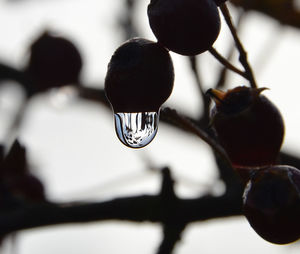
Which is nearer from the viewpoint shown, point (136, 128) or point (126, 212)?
point (136, 128)

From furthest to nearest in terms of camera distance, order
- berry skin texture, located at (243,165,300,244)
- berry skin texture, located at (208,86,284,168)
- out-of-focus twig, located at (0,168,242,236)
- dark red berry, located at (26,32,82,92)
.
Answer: dark red berry, located at (26,32,82,92)
out-of-focus twig, located at (0,168,242,236)
berry skin texture, located at (208,86,284,168)
berry skin texture, located at (243,165,300,244)

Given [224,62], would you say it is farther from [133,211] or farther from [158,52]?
[133,211]

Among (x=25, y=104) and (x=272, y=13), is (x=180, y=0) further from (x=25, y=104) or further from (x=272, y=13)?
(x=272, y=13)

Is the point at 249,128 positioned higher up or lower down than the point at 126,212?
higher up

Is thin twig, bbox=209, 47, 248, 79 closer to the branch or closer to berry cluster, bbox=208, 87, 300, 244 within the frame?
berry cluster, bbox=208, 87, 300, 244

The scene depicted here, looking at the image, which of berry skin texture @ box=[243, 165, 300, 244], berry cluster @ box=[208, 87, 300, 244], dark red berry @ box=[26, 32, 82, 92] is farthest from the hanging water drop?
dark red berry @ box=[26, 32, 82, 92]

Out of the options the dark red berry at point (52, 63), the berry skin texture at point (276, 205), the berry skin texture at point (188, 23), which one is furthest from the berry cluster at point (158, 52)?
the dark red berry at point (52, 63)

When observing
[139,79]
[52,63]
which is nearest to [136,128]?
[139,79]
